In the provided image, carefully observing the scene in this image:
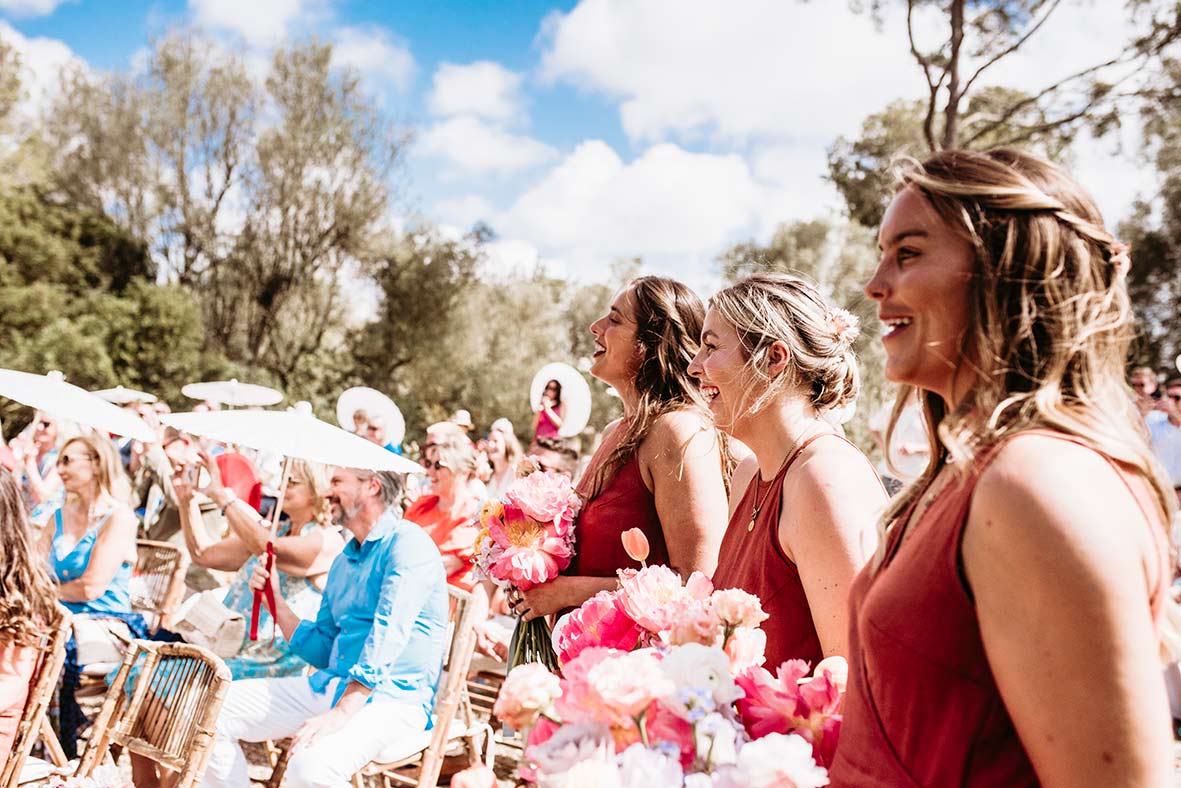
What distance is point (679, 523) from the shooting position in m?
2.56

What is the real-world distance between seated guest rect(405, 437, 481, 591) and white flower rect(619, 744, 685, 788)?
449 centimetres

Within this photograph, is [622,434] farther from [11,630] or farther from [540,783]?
[11,630]

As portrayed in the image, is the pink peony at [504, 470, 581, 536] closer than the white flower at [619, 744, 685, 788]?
No

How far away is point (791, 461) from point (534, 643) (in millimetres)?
1211

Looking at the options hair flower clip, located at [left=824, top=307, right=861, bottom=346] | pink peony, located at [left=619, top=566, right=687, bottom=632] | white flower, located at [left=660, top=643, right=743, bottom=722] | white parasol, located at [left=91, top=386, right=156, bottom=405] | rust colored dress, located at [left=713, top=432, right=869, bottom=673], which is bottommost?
white flower, located at [left=660, top=643, right=743, bottom=722]

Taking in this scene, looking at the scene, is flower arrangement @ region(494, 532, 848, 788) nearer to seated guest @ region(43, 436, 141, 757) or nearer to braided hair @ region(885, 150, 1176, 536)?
braided hair @ region(885, 150, 1176, 536)

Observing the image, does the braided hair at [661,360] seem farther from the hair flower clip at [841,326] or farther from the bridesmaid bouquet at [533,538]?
the hair flower clip at [841,326]

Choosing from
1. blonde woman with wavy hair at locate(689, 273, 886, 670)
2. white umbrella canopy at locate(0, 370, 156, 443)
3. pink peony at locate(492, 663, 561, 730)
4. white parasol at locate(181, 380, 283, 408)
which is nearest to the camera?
pink peony at locate(492, 663, 561, 730)

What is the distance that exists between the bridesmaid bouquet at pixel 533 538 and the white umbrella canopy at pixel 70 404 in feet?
8.27

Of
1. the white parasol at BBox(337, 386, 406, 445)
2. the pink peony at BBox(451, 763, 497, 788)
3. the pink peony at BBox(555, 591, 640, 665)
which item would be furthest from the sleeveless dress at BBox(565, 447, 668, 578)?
the white parasol at BBox(337, 386, 406, 445)

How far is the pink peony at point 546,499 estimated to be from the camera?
2.68 meters

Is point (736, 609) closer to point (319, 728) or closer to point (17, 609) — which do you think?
point (319, 728)

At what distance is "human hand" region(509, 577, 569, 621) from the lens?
A: 2625 millimetres

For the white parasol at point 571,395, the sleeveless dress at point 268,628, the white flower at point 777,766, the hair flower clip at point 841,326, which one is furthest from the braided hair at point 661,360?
the white parasol at point 571,395
